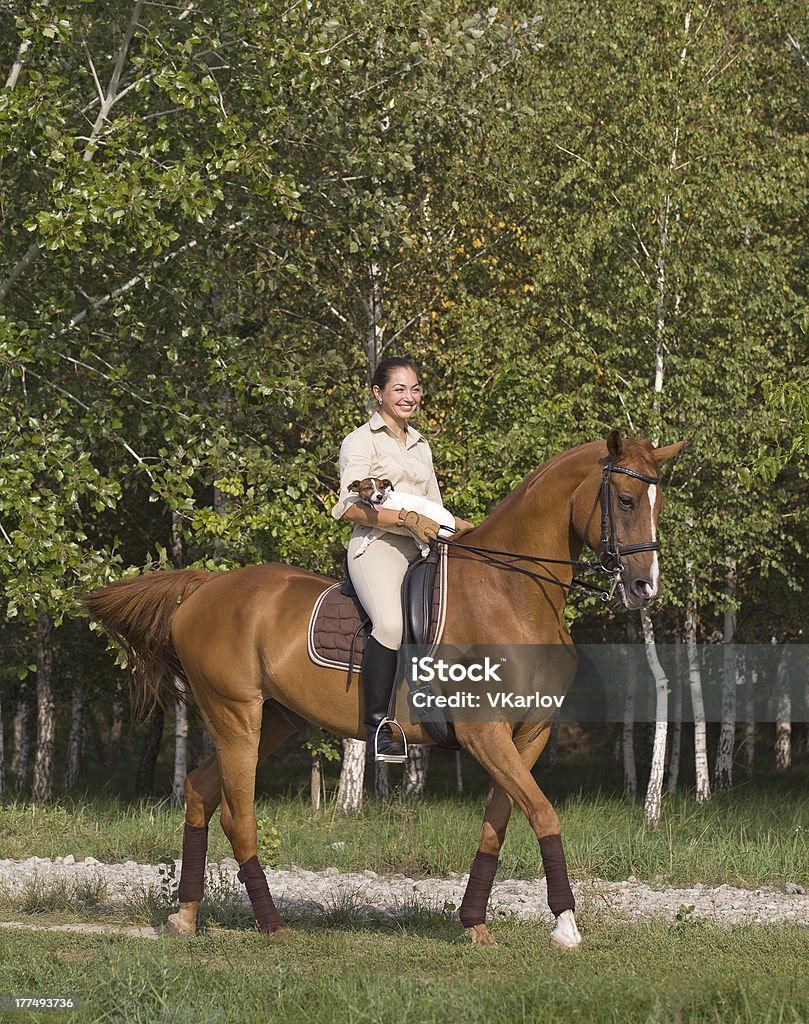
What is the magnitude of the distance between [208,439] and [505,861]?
610cm

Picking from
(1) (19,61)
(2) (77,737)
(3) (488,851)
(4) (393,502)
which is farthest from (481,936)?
(2) (77,737)

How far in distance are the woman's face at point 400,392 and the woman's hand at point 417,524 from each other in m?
0.72

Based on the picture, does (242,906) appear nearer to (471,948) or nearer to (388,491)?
(471,948)

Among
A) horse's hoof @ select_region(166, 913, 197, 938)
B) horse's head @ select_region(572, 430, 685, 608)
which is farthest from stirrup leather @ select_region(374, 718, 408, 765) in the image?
horse's hoof @ select_region(166, 913, 197, 938)

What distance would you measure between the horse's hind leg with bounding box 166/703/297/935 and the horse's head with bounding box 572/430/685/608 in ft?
9.65

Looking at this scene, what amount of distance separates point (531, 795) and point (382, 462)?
87.1 inches

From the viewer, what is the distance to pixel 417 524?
7445mm

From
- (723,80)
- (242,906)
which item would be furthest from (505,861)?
(723,80)

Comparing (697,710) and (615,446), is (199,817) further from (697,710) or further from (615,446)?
(697,710)

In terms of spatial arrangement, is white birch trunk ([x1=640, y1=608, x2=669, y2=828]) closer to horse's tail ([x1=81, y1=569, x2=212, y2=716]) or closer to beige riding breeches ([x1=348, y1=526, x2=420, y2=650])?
horse's tail ([x1=81, y1=569, x2=212, y2=716])

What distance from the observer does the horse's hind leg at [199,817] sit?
27.3 feet

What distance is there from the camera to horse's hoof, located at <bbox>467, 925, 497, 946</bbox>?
7396 mm

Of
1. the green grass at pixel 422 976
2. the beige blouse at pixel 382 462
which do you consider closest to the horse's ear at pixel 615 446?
the beige blouse at pixel 382 462

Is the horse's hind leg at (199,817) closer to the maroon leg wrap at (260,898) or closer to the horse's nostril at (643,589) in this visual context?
the maroon leg wrap at (260,898)
